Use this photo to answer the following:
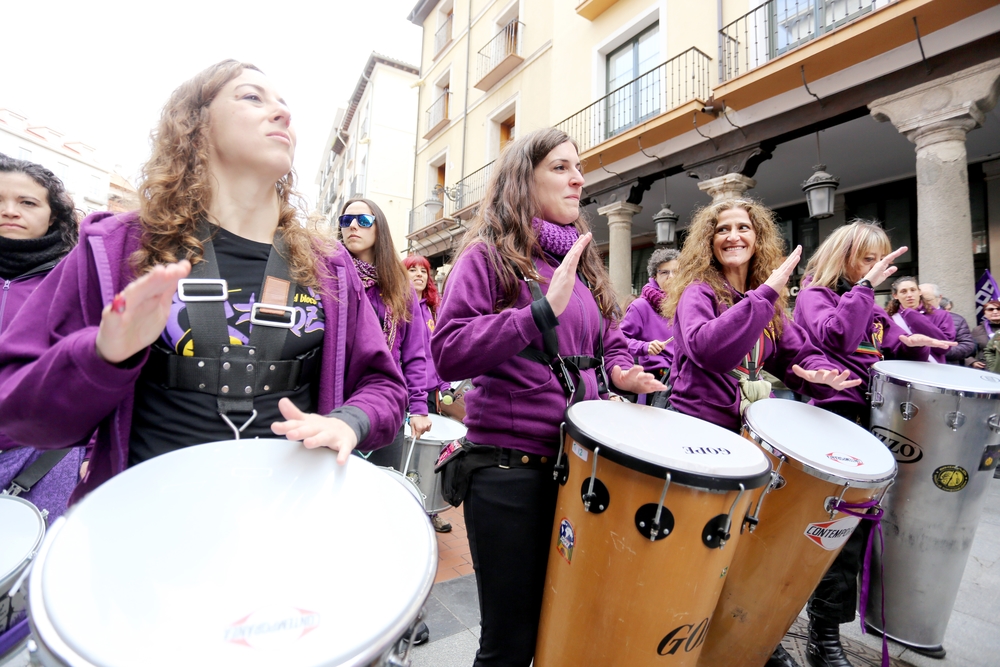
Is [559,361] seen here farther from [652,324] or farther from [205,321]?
[652,324]

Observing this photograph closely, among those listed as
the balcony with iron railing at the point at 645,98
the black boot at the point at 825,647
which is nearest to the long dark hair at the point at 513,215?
the black boot at the point at 825,647

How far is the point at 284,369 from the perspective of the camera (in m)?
1.08

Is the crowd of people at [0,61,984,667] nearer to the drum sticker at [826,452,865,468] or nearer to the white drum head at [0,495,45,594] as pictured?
the white drum head at [0,495,45,594]

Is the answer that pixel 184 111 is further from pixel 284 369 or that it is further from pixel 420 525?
pixel 420 525

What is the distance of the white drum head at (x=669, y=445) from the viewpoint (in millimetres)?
1174

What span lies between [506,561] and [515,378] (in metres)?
0.51

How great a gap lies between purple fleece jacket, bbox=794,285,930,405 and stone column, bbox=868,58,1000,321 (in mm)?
3348

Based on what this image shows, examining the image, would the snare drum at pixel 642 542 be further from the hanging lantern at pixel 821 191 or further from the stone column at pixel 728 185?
the stone column at pixel 728 185

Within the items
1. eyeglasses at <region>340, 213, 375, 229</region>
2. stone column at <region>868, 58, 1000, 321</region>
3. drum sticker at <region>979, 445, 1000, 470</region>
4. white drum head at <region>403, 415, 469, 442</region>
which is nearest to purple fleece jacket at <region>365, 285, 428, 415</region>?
white drum head at <region>403, 415, 469, 442</region>

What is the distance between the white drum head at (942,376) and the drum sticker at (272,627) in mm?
2509

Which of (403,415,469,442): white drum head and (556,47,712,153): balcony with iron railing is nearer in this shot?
(403,415,469,442): white drum head

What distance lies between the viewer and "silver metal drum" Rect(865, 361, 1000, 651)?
206cm

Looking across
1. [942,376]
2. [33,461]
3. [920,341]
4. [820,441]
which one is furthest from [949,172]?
[33,461]

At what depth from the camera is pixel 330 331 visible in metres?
1.17
